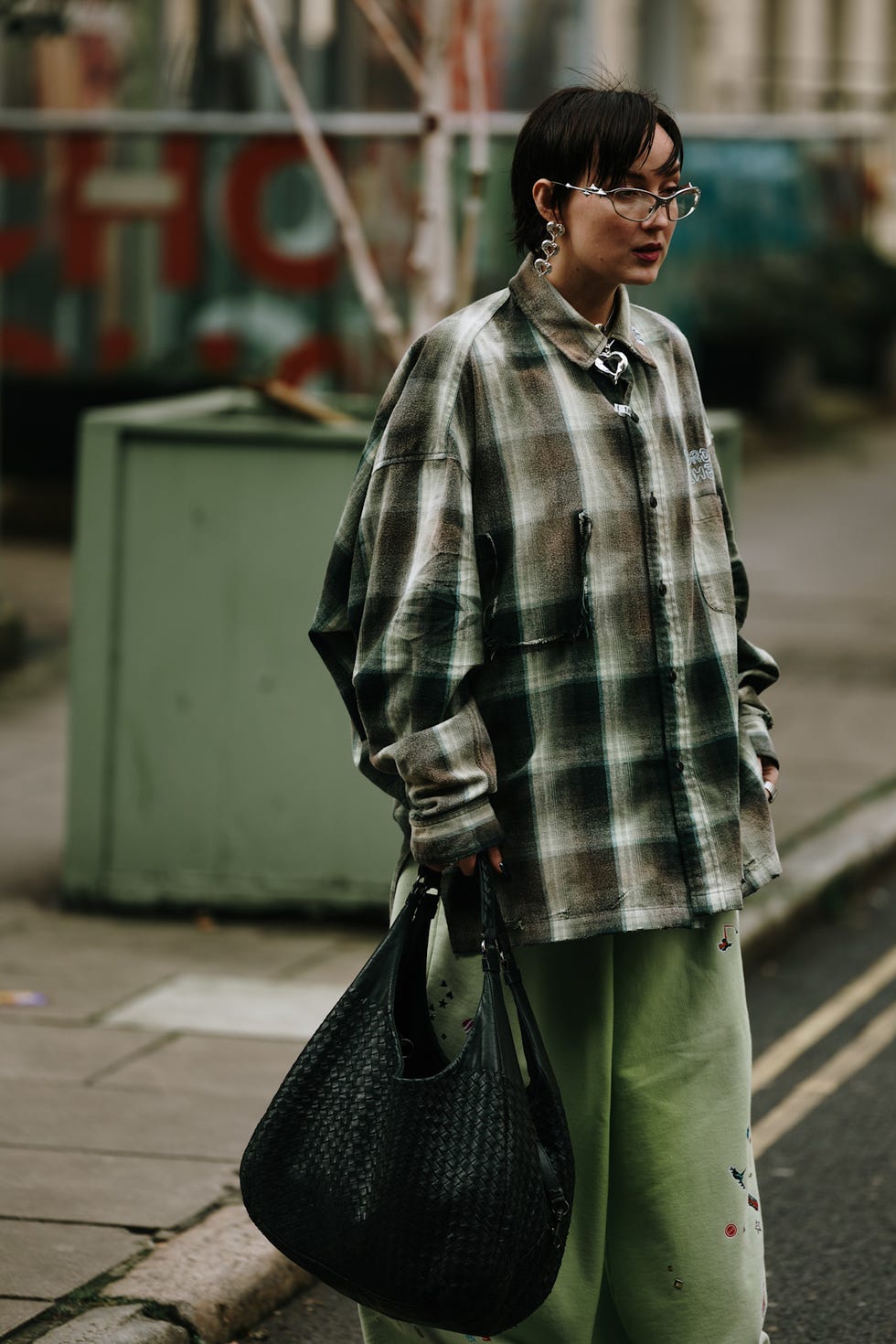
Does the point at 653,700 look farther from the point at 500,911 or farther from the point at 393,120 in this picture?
the point at 393,120

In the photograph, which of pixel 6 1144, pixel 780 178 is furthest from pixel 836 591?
pixel 6 1144

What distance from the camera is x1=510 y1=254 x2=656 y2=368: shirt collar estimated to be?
292 centimetres

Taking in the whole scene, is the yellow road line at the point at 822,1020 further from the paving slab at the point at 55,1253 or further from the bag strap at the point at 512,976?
the bag strap at the point at 512,976

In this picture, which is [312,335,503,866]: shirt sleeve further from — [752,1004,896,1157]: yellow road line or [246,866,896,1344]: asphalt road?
[752,1004,896,1157]: yellow road line

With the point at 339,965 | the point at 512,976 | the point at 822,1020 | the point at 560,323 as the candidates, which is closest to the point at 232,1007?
the point at 339,965

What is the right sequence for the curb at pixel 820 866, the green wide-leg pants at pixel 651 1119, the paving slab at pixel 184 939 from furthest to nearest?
the curb at pixel 820 866 < the paving slab at pixel 184 939 < the green wide-leg pants at pixel 651 1119

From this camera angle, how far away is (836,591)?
12.5 meters

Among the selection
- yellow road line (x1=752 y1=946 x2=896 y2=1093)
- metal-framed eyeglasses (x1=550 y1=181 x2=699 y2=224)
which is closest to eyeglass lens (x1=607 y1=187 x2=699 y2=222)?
metal-framed eyeglasses (x1=550 y1=181 x2=699 y2=224)

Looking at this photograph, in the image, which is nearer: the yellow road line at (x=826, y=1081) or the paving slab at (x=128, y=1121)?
the paving slab at (x=128, y=1121)

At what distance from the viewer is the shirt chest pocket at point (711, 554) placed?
3004 millimetres

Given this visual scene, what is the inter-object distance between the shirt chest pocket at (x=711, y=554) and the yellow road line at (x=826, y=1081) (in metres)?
2.07

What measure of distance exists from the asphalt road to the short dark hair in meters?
2.09

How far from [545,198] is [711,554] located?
535 millimetres

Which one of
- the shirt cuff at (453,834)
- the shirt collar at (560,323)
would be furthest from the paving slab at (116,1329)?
the shirt collar at (560,323)
